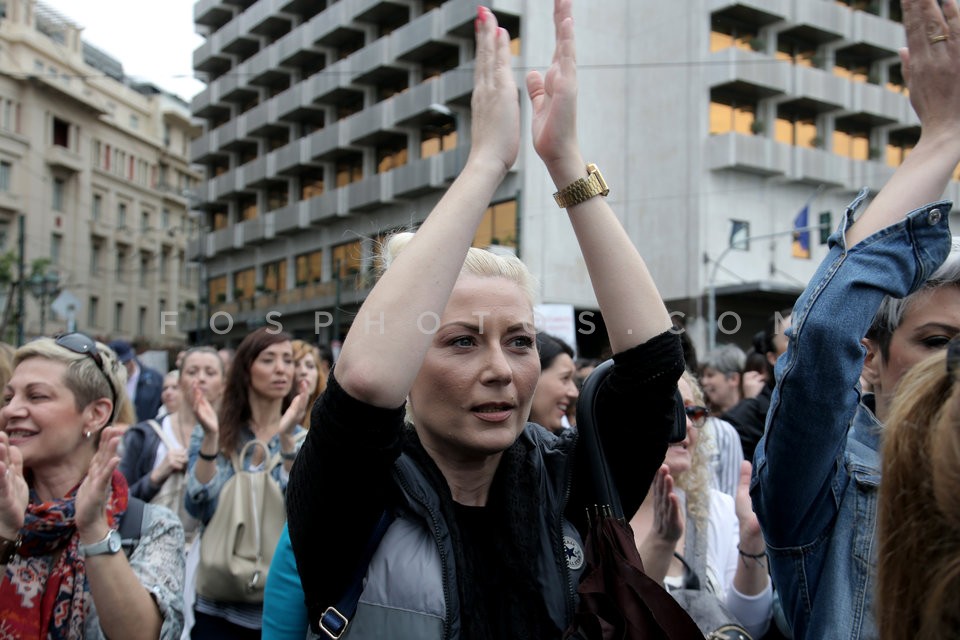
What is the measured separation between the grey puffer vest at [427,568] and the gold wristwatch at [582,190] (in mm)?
607

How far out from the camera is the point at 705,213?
27609 millimetres

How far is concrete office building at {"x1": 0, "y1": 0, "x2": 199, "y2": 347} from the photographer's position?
153 feet

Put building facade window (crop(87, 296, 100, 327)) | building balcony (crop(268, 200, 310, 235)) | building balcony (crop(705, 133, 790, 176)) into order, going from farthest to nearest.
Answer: building facade window (crop(87, 296, 100, 327)), building balcony (crop(268, 200, 310, 235)), building balcony (crop(705, 133, 790, 176))

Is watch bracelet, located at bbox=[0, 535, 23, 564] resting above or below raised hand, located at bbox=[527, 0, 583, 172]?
below

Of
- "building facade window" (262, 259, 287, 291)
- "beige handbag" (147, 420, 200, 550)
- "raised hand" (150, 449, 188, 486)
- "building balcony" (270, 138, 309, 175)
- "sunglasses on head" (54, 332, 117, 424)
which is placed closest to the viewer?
"sunglasses on head" (54, 332, 117, 424)

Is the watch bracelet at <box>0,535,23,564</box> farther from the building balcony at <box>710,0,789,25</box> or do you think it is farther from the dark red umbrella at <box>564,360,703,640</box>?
the building balcony at <box>710,0,789,25</box>

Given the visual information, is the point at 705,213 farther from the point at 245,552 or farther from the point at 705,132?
the point at 245,552

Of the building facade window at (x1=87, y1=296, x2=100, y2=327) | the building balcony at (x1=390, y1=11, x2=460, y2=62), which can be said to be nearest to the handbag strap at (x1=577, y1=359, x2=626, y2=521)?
the building balcony at (x1=390, y1=11, x2=460, y2=62)

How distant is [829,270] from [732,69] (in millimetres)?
27655

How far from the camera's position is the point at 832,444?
1.75 m

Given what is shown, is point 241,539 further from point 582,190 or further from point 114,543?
point 582,190

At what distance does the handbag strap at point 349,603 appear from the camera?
1.80m

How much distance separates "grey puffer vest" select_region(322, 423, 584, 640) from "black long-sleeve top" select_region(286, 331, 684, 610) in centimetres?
5

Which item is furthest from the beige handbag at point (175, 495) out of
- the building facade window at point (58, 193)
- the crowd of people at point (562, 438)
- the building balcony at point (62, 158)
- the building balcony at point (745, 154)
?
the building facade window at point (58, 193)
